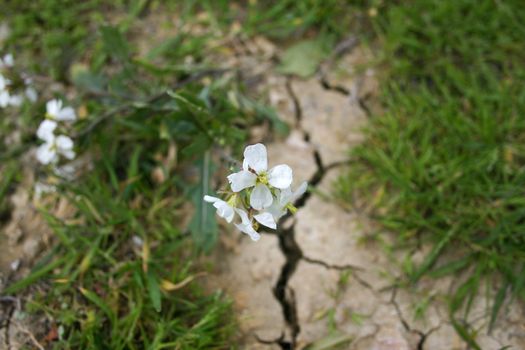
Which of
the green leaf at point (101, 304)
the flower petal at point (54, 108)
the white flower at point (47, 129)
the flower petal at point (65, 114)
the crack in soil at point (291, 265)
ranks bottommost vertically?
the crack in soil at point (291, 265)

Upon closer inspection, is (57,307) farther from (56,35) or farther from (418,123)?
(418,123)

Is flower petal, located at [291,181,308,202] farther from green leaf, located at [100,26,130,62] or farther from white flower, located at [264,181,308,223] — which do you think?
green leaf, located at [100,26,130,62]

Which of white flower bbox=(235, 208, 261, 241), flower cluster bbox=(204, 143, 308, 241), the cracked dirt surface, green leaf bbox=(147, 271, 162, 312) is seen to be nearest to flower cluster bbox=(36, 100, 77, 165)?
green leaf bbox=(147, 271, 162, 312)

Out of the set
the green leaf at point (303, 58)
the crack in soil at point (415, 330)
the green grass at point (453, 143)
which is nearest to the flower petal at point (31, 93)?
the green leaf at point (303, 58)

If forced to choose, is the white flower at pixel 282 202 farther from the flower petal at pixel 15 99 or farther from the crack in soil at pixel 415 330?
the flower petal at pixel 15 99

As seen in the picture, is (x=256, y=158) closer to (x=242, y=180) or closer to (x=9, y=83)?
(x=242, y=180)

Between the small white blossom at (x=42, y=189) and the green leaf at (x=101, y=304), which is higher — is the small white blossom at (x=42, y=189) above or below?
above

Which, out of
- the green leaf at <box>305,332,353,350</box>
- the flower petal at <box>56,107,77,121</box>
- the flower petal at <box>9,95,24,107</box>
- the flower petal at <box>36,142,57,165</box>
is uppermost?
the flower petal at <box>9,95,24,107</box>
